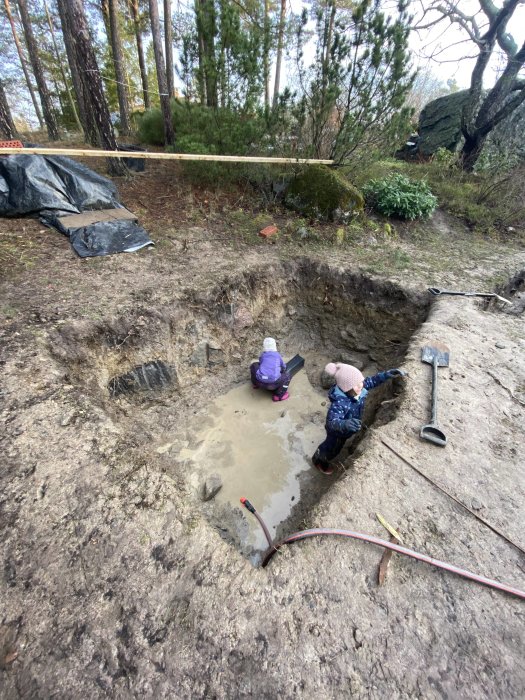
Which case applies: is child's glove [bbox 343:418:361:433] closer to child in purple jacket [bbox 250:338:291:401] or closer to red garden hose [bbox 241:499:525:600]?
red garden hose [bbox 241:499:525:600]

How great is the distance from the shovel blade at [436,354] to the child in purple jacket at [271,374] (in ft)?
6.59

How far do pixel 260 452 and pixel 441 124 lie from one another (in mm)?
15147

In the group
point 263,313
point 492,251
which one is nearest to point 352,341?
point 263,313

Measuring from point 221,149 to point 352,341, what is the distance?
4710mm

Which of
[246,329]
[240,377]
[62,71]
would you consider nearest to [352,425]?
[240,377]

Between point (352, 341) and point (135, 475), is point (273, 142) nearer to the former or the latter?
point (352, 341)

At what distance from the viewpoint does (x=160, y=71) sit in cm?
927

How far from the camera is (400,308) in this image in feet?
Result: 18.5

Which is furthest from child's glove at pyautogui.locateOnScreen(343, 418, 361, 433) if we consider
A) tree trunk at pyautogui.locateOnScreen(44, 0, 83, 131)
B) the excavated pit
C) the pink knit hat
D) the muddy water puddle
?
tree trunk at pyautogui.locateOnScreen(44, 0, 83, 131)

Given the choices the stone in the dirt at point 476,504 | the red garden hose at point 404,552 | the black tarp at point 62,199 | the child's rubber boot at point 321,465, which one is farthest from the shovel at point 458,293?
the black tarp at point 62,199

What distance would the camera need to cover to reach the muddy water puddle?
12.2 feet

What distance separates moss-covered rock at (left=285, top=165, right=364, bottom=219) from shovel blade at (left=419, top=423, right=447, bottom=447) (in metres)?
5.66

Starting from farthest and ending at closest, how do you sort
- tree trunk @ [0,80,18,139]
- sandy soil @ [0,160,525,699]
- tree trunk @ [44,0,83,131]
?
tree trunk @ [44,0,83,131] < tree trunk @ [0,80,18,139] < sandy soil @ [0,160,525,699]

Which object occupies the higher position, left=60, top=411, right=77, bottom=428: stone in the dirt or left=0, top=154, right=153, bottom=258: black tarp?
left=0, top=154, right=153, bottom=258: black tarp
